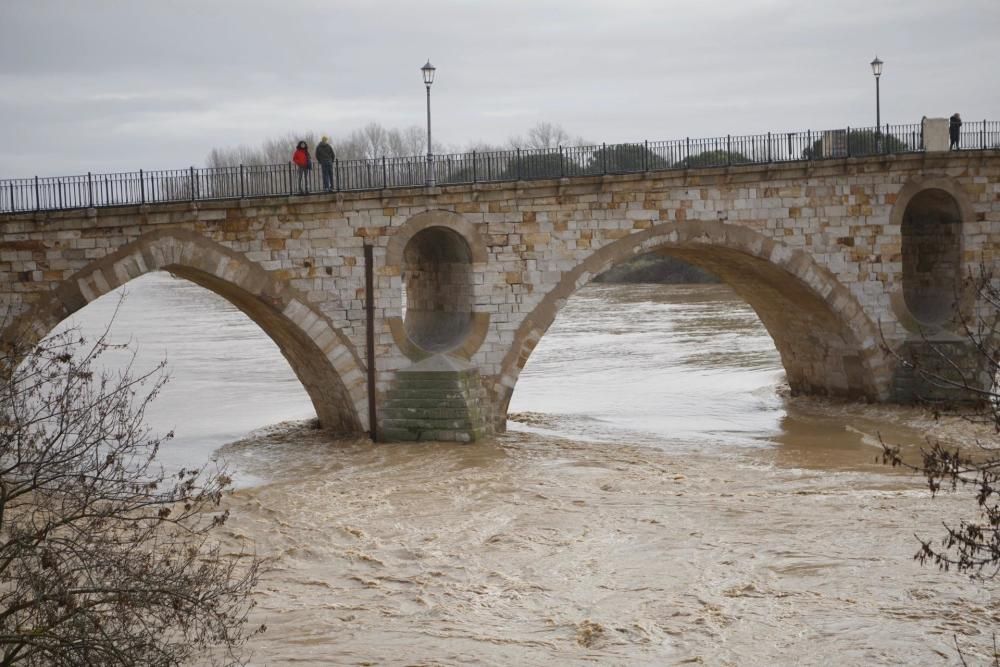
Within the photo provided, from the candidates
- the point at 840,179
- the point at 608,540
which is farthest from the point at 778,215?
the point at 608,540

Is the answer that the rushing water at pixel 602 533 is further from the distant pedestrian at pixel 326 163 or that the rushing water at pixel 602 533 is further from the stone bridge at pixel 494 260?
the distant pedestrian at pixel 326 163

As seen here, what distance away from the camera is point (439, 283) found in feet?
72.4

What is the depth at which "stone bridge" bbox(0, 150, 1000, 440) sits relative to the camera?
727 inches

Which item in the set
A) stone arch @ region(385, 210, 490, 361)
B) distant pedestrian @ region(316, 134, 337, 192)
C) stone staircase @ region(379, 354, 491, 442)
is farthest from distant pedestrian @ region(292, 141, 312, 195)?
stone staircase @ region(379, 354, 491, 442)

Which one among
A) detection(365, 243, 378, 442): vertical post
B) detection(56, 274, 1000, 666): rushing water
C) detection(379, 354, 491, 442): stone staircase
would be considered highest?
detection(365, 243, 378, 442): vertical post

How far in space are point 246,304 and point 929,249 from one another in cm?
1362

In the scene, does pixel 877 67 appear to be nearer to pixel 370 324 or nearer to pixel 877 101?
pixel 877 101

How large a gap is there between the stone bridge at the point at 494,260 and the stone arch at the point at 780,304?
4 cm

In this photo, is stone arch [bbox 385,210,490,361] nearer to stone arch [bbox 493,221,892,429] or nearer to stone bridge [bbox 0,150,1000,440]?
stone bridge [bbox 0,150,1000,440]

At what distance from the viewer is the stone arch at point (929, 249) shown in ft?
77.8

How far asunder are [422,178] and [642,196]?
12.6 feet

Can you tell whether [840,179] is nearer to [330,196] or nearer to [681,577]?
[330,196]

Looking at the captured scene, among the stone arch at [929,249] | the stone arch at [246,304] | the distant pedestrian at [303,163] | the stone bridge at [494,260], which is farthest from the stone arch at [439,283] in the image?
the stone arch at [929,249]

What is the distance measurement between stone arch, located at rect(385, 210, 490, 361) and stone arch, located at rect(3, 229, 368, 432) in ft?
3.67
